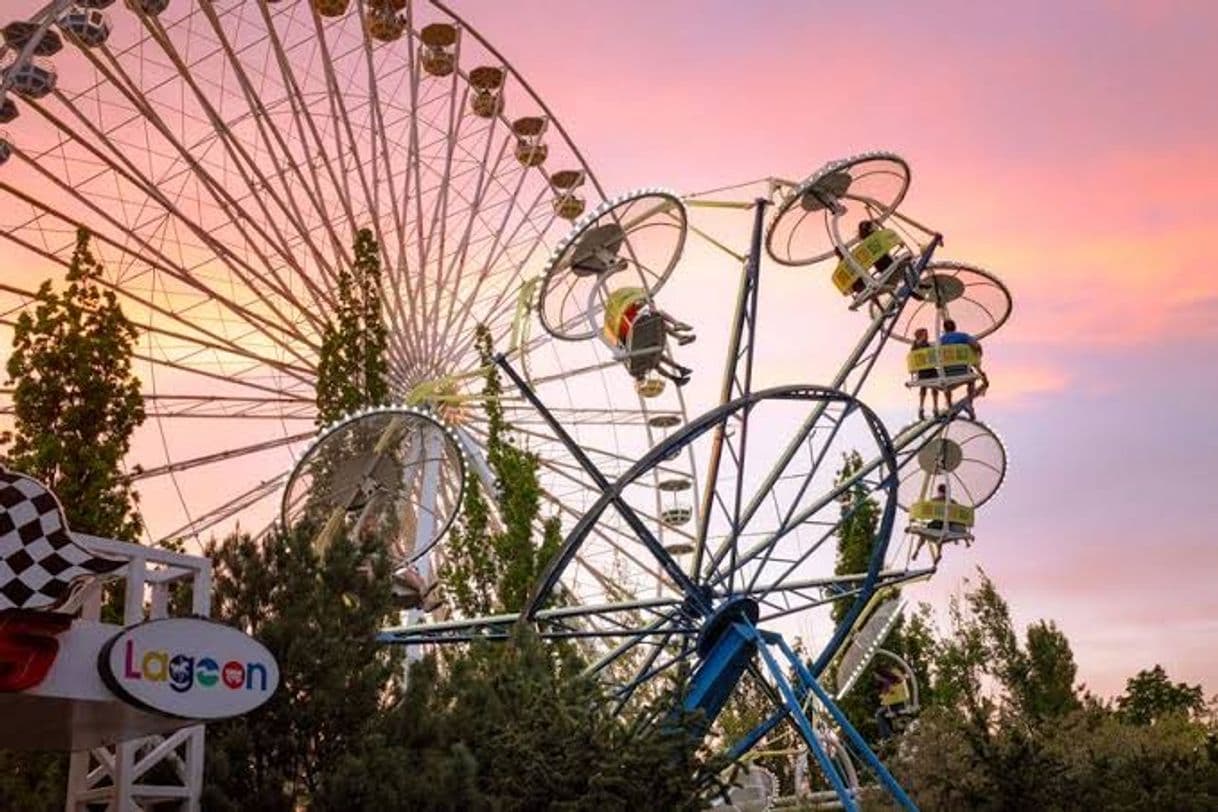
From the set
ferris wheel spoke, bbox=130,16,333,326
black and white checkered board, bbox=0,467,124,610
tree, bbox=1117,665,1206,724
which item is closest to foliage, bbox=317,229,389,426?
ferris wheel spoke, bbox=130,16,333,326

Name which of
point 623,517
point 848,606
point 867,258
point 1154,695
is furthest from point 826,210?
point 1154,695

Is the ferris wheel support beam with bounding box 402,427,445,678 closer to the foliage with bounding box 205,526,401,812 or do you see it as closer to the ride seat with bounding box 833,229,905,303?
the foliage with bounding box 205,526,401,812

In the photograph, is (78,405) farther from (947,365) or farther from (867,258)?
(947,365)

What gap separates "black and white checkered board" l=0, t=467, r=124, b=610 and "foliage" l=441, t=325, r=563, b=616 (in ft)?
60.0

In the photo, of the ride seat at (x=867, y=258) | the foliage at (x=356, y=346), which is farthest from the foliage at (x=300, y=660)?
the foliage at (x=356, y=346)

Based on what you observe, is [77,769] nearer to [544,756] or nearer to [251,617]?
[251,617]

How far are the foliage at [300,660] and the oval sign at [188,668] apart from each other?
2.77 m

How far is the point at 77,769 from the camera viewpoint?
43.1ft

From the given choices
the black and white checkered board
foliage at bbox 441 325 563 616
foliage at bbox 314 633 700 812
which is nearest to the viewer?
the black and white checkered board

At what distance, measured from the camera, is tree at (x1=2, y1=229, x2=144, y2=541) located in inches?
717

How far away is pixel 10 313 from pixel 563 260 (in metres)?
11.3

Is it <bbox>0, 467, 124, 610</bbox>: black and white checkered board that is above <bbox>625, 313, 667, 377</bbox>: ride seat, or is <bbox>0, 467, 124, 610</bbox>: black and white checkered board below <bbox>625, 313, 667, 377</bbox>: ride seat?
below

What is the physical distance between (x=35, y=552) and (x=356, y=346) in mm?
16913

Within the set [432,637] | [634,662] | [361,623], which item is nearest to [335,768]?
[361,623]
